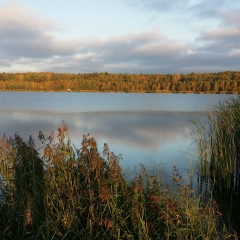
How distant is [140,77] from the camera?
8075cm

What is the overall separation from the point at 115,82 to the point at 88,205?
238ft

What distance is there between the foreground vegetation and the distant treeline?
63.3m

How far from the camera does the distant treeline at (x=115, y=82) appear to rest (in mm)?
68500

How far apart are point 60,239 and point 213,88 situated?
6360 cm

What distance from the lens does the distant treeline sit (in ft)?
225

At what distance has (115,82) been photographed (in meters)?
75.6

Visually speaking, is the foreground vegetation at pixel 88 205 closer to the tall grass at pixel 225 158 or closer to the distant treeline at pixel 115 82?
the tall grass at pixel 225 158

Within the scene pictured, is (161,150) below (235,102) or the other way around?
below

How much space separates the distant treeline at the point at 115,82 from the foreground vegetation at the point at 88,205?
6330 cm

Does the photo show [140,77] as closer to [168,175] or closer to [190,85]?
[190,85]

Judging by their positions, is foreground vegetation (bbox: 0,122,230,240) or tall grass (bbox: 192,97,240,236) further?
tall grass (bbox: 192,97,240,236)

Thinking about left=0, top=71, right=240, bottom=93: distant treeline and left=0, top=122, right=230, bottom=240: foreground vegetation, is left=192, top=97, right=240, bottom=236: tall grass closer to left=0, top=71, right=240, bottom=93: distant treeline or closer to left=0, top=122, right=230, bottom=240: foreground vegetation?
left=0, top=122, right=230, bottom=240: foreground vegetation

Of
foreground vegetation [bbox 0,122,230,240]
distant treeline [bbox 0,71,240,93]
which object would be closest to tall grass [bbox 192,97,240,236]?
foreground vegetation [bbox 0,122,230,240]

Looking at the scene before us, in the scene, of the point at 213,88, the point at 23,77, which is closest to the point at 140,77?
the point at 213,88
